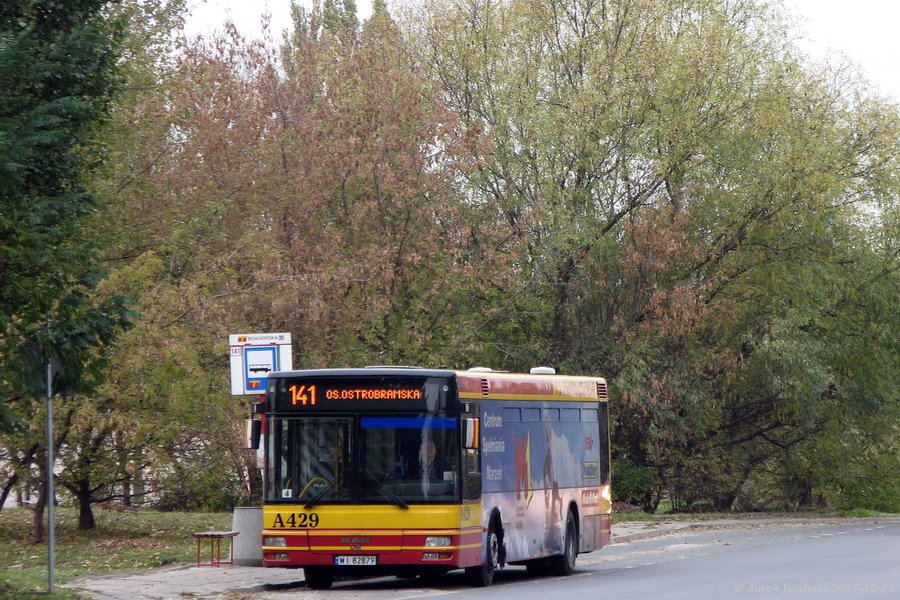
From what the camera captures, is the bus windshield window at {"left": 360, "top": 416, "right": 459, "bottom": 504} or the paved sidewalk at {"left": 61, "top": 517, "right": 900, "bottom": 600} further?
the bus windshield window at {"left": 360, "top": 416, "right": 459, "bottom": 504}

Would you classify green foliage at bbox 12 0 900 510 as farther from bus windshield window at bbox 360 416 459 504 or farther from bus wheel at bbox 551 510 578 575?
bus windshield window at bbox 360 416 459 504

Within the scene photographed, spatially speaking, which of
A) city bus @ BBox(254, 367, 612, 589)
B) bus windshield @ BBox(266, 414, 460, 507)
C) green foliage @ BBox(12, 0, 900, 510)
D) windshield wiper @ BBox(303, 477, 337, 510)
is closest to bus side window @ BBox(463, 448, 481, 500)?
city bus @ BBox(254, 367, 612, 589)

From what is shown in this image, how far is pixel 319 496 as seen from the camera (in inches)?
774

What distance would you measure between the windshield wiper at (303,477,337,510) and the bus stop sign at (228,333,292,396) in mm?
2718

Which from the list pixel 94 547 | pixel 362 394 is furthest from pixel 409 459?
pixel 94 547

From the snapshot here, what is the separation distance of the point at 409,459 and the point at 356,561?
146 cm

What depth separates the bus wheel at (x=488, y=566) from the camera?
20.4 m

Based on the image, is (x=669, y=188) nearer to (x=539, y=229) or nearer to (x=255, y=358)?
(x=539, y=229)

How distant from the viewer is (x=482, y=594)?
18.9m

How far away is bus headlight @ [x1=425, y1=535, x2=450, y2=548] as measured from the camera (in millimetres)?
19281

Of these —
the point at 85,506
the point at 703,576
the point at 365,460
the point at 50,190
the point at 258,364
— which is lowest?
the point at 703,576

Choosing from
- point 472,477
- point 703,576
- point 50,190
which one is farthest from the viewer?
point 703,576

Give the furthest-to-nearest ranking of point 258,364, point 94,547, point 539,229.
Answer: point 539,229 < point 94,547 < point 258,364

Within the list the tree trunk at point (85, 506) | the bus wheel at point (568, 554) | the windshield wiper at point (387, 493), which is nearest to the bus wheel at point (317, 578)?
the windshield wiper at point (387, 493)
